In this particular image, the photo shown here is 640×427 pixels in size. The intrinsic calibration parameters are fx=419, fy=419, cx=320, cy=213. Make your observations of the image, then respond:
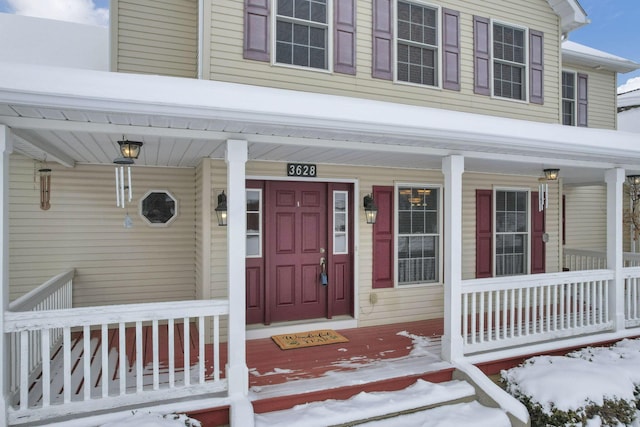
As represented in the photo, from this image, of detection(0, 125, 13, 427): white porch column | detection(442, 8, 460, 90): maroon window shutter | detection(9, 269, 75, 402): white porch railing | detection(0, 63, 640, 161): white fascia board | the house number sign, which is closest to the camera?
detection(0, 63, 640, 161): white fascia board

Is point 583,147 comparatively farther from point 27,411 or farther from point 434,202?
point 27,411

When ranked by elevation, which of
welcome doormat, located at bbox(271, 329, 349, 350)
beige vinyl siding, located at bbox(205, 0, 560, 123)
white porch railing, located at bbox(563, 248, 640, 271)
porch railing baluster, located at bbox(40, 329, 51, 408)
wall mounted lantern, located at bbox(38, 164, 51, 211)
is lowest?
welcome doormat, located at bbox(271, 329, 349, 350)

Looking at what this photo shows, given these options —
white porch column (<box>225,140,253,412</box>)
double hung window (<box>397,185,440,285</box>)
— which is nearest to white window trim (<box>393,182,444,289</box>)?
double hung window (<box>397,185,440,285</box>)

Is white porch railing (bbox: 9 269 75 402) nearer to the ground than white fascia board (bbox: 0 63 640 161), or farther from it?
nearer to the ground

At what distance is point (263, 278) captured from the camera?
540 centimetres

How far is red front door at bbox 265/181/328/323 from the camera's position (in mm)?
5434

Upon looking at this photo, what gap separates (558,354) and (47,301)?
5731 mm

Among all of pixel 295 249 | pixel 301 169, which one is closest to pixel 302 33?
pixel 301 169

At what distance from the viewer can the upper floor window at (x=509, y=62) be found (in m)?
6.68

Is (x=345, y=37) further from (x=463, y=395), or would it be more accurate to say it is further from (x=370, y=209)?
(x=463, y=395)

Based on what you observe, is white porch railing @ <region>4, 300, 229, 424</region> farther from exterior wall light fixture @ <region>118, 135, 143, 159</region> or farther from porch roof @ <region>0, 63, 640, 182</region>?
Answer: porch roof @ <region>0, 63, 640, 182</region>

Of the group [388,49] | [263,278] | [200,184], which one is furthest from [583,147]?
[200,184]

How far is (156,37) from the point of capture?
624 centimetres

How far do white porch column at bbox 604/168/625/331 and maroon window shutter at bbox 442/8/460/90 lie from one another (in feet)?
7.97
